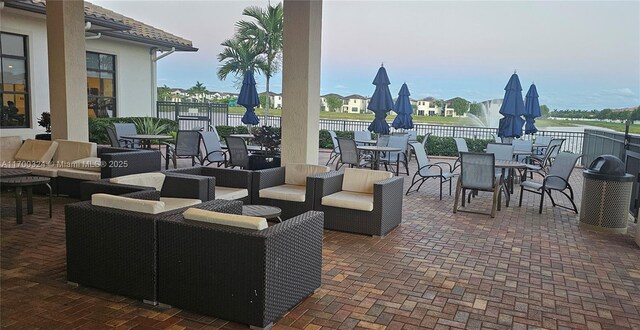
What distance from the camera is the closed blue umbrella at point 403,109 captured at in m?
13.0

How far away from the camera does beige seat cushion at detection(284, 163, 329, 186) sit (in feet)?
19.7

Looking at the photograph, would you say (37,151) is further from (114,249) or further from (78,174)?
(114,249)

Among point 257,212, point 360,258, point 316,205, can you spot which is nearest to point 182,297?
point 257,212

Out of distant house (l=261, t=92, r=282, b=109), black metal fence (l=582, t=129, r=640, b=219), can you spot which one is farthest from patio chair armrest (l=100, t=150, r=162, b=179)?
distant house (l=261, t=92, r=282, b=109)

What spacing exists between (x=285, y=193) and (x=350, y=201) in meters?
0.81

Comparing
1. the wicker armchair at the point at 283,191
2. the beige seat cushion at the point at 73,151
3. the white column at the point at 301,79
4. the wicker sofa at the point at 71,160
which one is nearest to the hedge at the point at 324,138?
the wicker sofa at the point at 71,160

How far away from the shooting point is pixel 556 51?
1658 centimetres

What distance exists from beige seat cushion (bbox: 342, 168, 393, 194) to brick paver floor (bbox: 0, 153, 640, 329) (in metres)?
0.62

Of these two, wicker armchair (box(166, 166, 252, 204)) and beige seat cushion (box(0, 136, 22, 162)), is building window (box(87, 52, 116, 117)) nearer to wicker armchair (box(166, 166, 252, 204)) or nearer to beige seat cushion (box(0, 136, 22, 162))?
beige seat cushion (box(0, 136, 22, 162))

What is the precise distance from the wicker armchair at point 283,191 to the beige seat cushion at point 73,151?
3.02 m

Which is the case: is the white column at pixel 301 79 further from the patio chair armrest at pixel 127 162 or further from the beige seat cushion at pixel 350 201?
the patio chair armrest at pixel 127 162

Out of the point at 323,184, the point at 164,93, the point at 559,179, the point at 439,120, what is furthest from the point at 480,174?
the point at 164,93

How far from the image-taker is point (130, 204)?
10.7 feet

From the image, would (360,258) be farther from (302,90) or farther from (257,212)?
(302,90)
